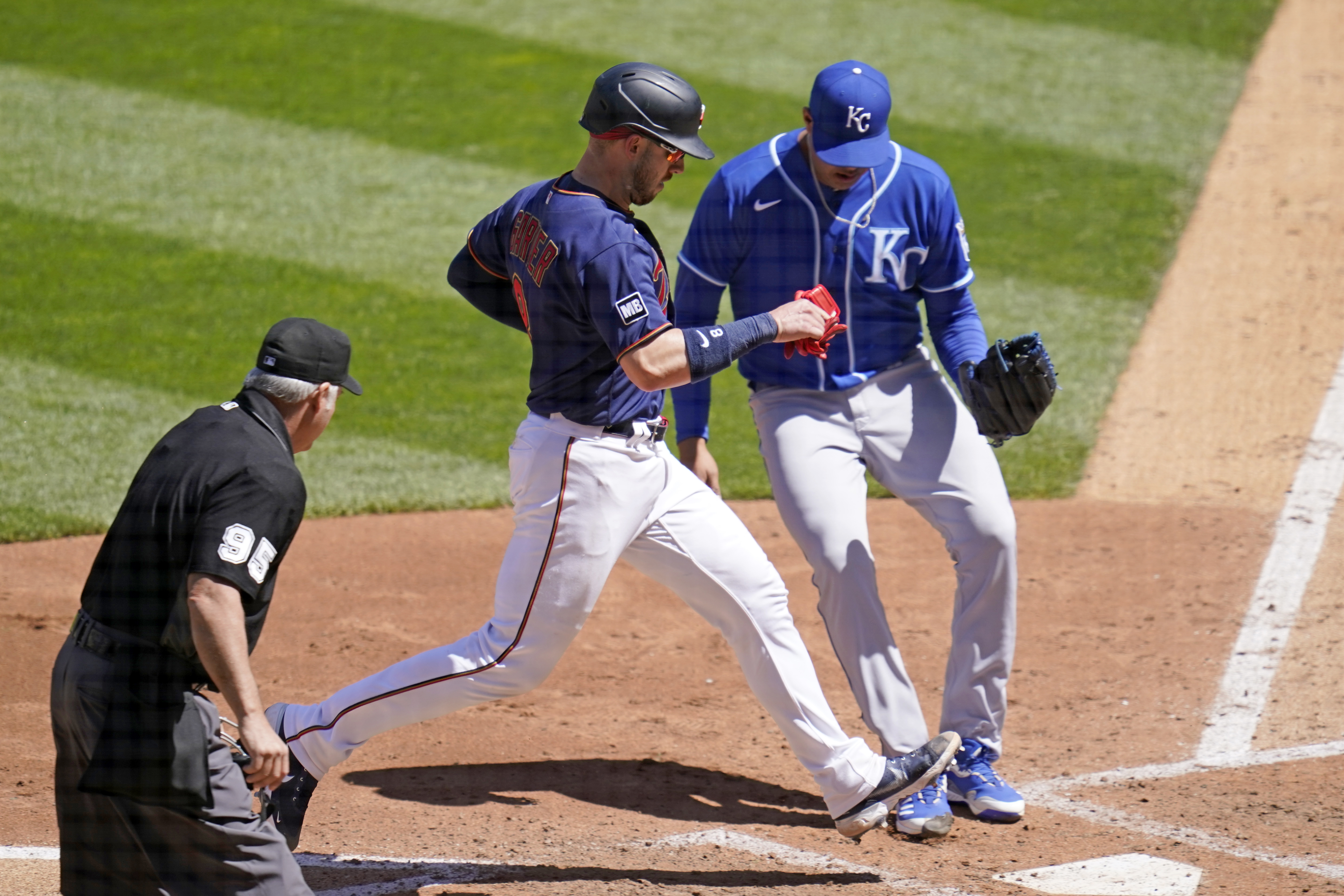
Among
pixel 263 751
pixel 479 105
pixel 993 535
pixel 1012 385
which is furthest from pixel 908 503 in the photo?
pixel 479 105

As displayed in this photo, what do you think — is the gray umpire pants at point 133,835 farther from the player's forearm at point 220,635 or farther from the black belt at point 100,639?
the player's forearm at point 220,635

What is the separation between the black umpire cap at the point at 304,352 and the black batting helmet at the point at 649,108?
79 cm

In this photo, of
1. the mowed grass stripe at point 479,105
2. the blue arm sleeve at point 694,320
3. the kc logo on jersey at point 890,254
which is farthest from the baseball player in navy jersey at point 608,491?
the mowed grass stripe at point 479,105

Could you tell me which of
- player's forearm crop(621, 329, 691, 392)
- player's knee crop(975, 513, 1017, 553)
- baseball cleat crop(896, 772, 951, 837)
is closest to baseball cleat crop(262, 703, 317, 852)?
player's forearm crop(621, 329, 691, 392)

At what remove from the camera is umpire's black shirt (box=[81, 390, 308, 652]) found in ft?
8.67

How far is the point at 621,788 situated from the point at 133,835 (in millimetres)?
1624

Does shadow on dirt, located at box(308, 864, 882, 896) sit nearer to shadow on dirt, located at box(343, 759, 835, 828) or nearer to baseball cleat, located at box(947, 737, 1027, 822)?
shadow on dirt, located at box(343, 759, 835, 828)

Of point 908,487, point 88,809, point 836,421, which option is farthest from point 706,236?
point 88,809

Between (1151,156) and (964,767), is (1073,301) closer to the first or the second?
(1151,156)

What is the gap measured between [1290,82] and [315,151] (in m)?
7.14

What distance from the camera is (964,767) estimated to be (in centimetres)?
390

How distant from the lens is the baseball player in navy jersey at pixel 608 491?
3.22m

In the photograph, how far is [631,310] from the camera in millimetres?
3141

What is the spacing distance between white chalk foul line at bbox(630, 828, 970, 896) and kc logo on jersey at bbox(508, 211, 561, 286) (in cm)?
152
